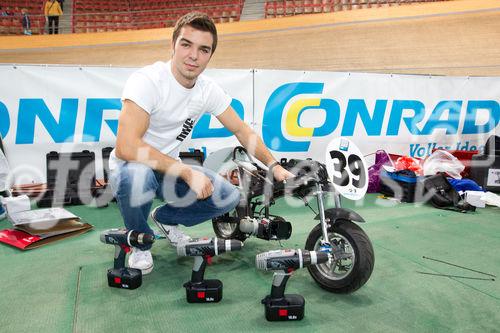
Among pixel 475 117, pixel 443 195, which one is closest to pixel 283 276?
pixel 443 195

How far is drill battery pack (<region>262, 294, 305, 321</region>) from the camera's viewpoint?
1.45 m

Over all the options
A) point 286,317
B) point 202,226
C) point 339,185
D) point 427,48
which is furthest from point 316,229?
point 427,48

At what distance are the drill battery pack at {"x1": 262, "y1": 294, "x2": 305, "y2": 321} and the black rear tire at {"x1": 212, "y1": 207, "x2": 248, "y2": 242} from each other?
0.71 metres

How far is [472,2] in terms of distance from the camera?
24.3 ft

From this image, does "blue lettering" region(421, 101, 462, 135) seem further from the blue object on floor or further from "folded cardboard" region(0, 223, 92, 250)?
"folded cardboard" region(0, 223, 92, 250)

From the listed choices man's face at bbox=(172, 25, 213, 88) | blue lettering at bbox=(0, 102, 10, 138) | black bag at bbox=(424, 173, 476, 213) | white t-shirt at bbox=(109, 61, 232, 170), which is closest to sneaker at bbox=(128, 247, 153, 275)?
white t-shirt at bbox=(109, 61, 232, 170)

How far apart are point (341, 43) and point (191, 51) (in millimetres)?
6467

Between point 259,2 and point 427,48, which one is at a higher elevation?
point 259,2

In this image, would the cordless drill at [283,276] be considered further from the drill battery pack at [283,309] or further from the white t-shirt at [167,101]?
the white t-shirt at [167,101]

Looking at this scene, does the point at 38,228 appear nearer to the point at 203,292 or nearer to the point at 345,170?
the point at 203,292

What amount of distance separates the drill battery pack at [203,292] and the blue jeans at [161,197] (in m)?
0.38

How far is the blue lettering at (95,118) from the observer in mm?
3609

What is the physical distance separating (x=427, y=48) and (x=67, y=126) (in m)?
6.27

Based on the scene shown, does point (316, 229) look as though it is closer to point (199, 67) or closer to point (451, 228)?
point (199, 67)
